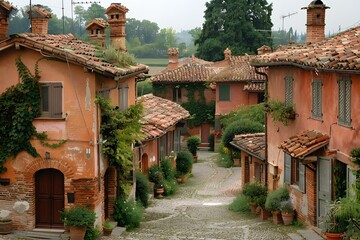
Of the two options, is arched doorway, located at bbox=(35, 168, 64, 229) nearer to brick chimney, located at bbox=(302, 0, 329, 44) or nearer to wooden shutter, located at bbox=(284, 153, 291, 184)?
wooden shutter, located at bbox=(284, 153, 291, 184)

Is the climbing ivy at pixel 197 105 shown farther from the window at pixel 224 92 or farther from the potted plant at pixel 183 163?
the potted plant at pixel 183 163

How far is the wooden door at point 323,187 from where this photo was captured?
57.7 ft

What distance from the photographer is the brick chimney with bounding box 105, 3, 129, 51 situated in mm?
23953

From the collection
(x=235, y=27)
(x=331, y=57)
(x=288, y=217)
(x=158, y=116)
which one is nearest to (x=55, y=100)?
(x=331, y=57)

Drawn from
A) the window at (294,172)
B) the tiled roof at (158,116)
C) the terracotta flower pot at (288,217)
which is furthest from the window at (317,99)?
the tiled roof at (158,116)

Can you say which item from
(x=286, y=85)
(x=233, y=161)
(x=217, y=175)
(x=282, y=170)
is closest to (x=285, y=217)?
(x=282, y=170)

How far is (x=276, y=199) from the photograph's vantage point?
21.2 meters

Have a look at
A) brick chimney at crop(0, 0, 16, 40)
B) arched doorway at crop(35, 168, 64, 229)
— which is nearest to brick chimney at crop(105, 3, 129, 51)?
brick chimney at crop(0, 0, 16, 40)

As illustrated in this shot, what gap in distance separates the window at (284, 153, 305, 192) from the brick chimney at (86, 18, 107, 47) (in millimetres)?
8105

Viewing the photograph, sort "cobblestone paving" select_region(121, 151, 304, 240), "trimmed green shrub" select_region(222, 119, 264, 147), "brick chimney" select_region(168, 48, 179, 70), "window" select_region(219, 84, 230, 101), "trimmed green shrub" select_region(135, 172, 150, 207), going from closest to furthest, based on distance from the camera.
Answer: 1. "cobblestone paving" select_region(121, 151, 304, 240)
2. "trimmed green shrub" select_region(135, 172, 150, 207)
3. "trimmed green shrub" select_region(222, 119, 264, 147)
4. "window" select_region(219, 84, 230, 101)
5. "brick chimney" select_region(168, 48, 179, 70)

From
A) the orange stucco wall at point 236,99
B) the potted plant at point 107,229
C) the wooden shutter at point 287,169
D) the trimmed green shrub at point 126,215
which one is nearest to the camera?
the potted plant at point 107,229

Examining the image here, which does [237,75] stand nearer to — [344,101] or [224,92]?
[224,92]

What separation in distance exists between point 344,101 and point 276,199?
5.84 metres

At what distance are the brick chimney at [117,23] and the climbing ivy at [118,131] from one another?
4326 mm
